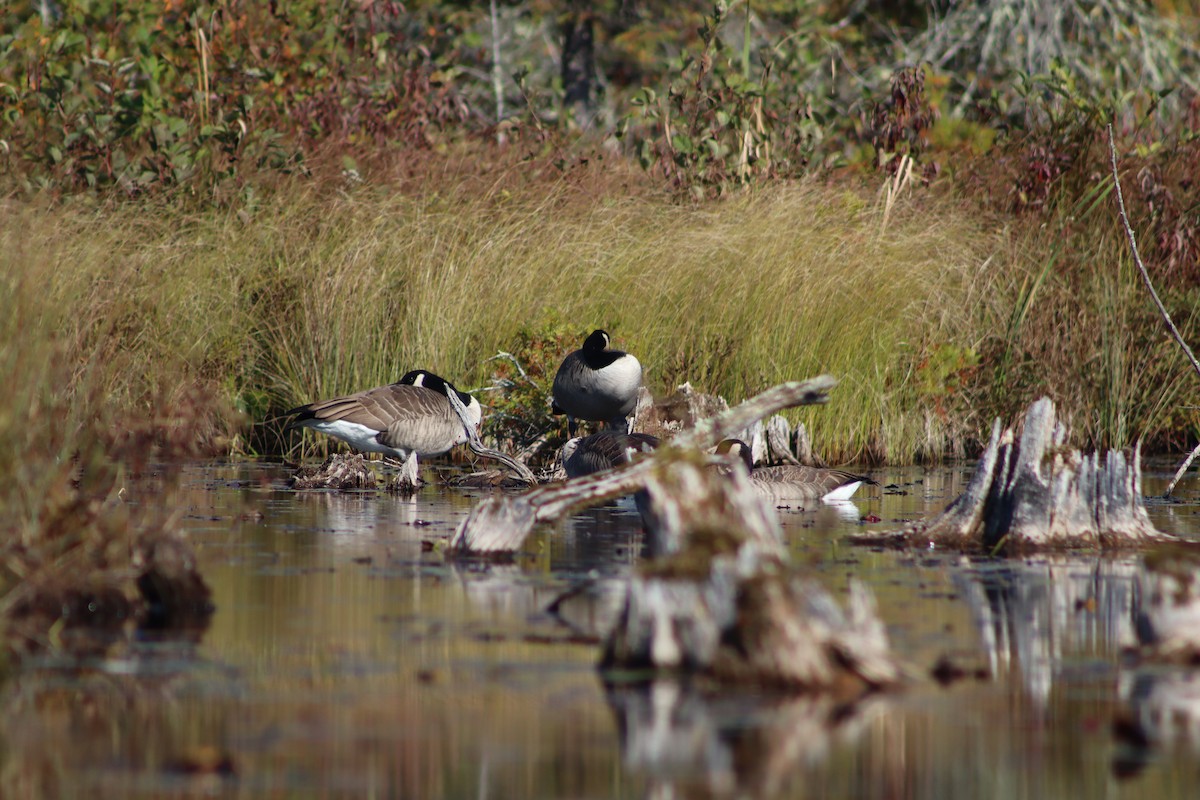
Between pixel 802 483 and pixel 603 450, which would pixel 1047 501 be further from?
pixel 603 450

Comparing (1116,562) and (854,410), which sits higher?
(854,410)

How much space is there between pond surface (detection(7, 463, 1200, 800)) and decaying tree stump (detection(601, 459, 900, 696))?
0.14 metres

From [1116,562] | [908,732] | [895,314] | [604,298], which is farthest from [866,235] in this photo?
[908,732]

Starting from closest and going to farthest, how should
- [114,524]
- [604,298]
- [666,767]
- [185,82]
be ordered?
[666,767] < [114,524] < [604,298] < [185,82]

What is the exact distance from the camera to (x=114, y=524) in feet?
22.4

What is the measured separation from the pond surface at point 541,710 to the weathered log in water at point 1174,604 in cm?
10

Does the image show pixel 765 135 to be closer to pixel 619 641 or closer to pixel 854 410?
pixel 854 410

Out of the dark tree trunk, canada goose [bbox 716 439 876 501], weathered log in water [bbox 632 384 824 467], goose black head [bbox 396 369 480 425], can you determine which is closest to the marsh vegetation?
goose black head [bbox 396 369 480 425]

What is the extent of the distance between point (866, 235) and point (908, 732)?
11.4 meters

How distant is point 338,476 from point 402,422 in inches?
30.2

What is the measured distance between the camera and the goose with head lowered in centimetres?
1311

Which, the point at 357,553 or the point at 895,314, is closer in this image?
the point at 357,553

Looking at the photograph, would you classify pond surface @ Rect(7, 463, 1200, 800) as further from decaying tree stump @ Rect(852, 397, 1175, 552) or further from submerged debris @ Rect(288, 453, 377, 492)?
submerged debris @ Rect(288, 453, 377, 492)

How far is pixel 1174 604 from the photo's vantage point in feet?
20.8
